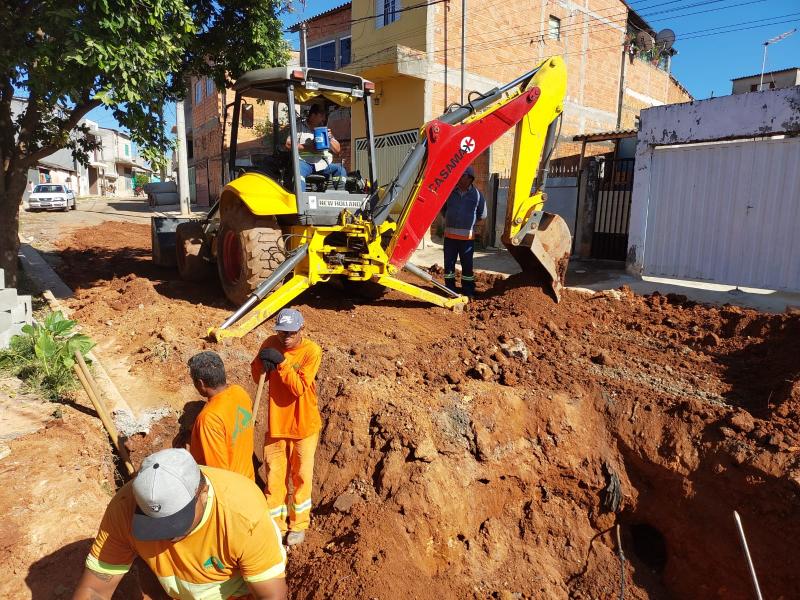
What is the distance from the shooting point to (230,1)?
7602mm

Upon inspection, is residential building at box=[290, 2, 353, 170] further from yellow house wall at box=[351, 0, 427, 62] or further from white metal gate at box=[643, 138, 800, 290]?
white metal gate at box=[643, 138, 800, 290]

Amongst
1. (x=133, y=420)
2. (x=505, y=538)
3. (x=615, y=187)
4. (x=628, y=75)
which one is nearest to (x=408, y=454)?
(x=505, y=538)

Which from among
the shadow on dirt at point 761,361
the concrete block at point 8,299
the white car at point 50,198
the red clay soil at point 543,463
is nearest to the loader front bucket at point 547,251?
the red clay soil at point 543,463

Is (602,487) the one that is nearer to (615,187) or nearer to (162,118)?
(162,118)

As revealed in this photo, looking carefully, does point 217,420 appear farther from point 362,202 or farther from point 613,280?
point 613,280

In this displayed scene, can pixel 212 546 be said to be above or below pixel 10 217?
below

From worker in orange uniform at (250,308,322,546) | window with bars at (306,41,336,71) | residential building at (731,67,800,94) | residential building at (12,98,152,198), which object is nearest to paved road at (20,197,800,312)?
worker in orange uniform at (250,308,322,546)

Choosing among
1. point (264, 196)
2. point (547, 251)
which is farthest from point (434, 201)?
point (264, 196)

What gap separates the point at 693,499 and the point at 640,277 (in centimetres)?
646

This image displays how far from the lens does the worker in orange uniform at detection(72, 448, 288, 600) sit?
1971 mm

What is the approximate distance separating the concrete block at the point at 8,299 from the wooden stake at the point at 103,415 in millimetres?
1272

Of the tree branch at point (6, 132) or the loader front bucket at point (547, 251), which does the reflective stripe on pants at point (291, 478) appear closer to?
the loader front bucket at point (547, 251)

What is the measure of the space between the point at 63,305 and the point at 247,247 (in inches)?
124

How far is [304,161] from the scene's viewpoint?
6.17 meters
